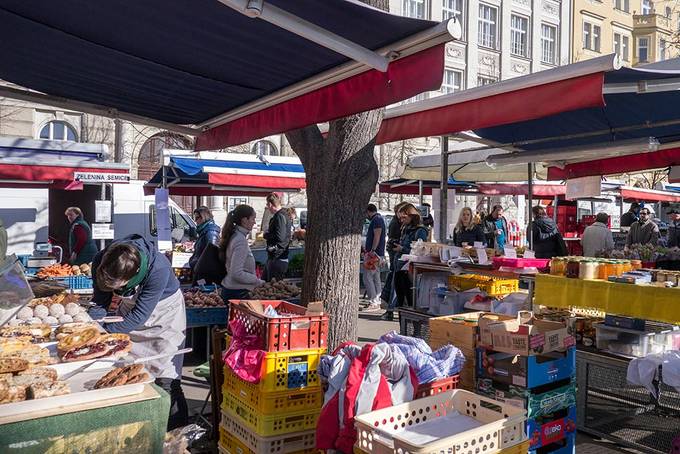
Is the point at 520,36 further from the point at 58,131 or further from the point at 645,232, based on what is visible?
the point at 645,232

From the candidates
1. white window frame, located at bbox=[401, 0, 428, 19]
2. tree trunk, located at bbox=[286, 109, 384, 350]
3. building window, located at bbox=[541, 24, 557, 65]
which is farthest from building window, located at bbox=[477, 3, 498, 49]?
tree trunk, located at bbox=[286, 109, 384, 350]

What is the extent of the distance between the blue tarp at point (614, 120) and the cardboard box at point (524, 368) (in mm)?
2150

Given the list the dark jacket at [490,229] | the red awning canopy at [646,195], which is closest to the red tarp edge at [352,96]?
the dark jacket at [490,229]

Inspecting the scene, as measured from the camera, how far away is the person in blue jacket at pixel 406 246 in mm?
9930

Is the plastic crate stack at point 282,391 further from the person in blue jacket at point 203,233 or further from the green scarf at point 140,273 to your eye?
the person in blue jacket at point 203,233

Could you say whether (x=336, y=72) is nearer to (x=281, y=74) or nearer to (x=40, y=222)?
(x=281, y=74)

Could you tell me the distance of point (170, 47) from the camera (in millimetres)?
3486

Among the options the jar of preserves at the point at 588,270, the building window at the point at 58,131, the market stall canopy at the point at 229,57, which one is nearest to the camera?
the market stall canopy at the point at 229,57

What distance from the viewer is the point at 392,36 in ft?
9.53

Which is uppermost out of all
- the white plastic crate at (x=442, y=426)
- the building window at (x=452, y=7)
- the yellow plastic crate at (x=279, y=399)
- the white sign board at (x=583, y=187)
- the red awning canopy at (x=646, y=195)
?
the building window at (x=452, y=7)

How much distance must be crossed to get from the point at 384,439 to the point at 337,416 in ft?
1.68

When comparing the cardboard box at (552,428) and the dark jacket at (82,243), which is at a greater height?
the dark jacket at (82,243)

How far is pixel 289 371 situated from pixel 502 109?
8.26ft

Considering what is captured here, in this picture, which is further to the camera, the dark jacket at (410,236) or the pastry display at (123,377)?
the dark jacket at (410,236)
